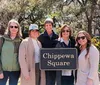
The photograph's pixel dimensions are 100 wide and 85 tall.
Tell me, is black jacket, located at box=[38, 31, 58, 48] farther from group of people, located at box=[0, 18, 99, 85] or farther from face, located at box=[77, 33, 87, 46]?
face, located at box=[77, 33, 87, 46]

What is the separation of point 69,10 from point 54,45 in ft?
59.2

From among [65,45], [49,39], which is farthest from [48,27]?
[65,45]

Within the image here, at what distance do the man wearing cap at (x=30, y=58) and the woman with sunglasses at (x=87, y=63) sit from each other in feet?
3.18

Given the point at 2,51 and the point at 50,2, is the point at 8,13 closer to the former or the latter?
the point at 50,2

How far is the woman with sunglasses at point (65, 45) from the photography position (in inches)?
225

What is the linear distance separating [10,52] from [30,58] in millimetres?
417

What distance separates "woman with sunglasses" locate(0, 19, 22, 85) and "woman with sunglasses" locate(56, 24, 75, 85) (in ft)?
2.81

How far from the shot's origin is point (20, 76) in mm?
5828

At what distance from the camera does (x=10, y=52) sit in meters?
5.63

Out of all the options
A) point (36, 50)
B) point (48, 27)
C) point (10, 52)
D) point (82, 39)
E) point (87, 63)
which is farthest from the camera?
point (48, 27)

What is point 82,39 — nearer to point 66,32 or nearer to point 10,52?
point 66,32

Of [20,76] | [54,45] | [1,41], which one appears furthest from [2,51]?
[54,45]

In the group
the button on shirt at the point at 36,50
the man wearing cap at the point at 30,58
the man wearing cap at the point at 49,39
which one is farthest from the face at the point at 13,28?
the man wearing cap at the point at 49,39

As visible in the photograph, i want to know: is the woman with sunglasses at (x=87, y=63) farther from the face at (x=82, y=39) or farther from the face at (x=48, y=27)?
the face at (x=48, y=27)
